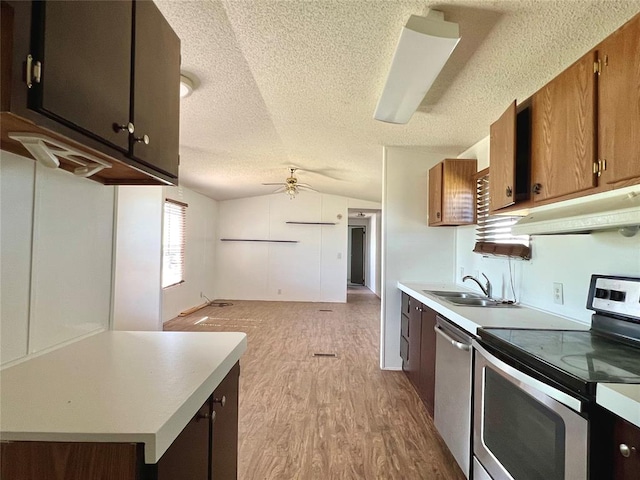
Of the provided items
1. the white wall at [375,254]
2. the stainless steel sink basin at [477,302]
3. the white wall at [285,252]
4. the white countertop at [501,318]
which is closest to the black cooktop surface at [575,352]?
the white countertop at [501,318]

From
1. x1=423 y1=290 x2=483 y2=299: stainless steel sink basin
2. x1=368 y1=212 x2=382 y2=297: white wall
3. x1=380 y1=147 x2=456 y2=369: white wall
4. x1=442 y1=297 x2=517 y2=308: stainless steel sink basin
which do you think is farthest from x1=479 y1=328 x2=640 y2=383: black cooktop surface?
x1=368 y1=212 x2=382 y2=297: white wall

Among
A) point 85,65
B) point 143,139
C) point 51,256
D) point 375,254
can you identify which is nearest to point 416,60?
point 143,139

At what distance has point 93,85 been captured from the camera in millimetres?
847

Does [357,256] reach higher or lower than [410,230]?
lower

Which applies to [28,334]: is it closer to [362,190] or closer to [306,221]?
[362,190]

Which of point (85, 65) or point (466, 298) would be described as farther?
point (466, 298)

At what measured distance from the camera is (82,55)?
0.80 metres

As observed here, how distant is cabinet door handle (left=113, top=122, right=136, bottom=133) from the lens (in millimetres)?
930

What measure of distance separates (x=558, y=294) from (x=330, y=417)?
5.73 ft

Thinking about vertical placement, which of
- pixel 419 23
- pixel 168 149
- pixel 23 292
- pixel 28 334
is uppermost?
pixel 419 23

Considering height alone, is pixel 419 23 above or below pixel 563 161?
above

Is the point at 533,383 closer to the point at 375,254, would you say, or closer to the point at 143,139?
the point at 143,139

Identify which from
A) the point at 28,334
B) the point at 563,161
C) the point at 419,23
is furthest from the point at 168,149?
the point at 563,161

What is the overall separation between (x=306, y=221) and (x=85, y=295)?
6586 mm
